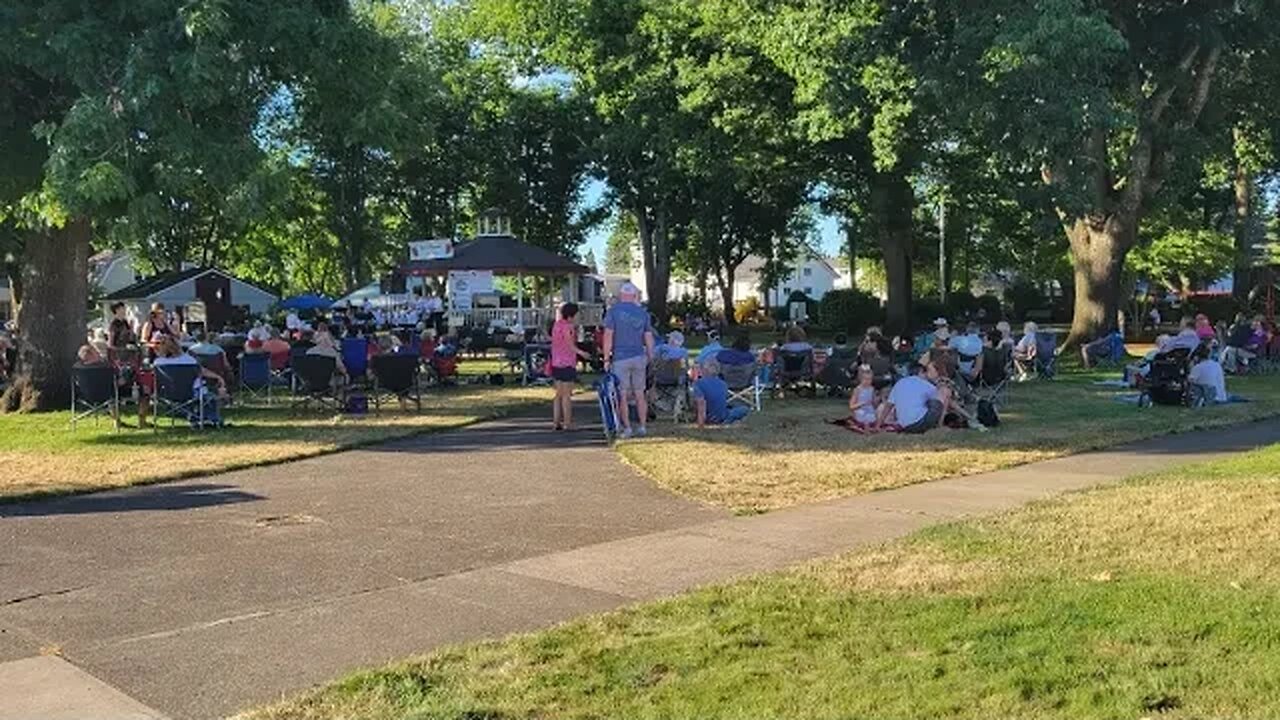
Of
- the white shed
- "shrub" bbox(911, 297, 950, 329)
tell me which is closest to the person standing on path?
"shrub" bbox(911, 297, 950, 329)

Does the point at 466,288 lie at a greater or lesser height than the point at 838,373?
greater

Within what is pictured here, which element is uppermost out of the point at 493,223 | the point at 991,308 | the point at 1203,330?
the point at 493,223

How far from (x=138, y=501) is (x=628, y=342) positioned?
5.36 meters

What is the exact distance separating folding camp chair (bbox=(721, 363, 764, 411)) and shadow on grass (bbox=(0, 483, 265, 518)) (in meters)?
7.33

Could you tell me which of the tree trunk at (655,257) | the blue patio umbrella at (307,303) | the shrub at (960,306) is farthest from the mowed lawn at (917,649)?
the blue patio umbrella at (307,303)

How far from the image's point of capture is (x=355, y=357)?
17406 mm

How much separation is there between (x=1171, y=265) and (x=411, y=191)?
3211 cm

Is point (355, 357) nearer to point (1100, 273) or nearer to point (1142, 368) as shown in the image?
point (1142, 368)

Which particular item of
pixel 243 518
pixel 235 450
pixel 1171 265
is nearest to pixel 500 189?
pixel 1171 265

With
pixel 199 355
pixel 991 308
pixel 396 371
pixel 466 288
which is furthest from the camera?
pixel 991 308

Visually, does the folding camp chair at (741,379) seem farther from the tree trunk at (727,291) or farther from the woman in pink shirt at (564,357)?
the tree trunk at (727,291)

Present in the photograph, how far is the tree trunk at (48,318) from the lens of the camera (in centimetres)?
1742

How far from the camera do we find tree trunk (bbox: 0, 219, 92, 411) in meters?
17.4

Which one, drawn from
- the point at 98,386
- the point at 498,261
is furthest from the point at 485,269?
the point at 98,386
